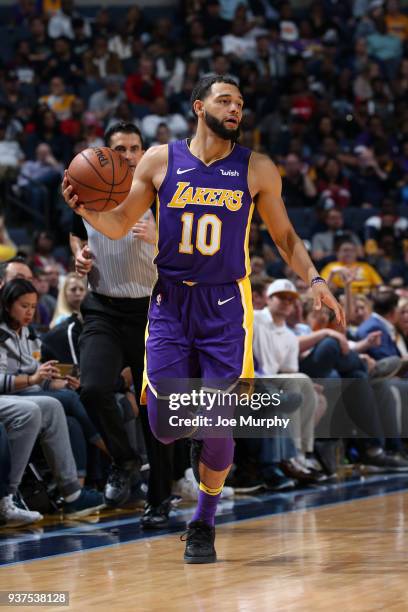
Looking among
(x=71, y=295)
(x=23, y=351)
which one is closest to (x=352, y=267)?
(x=71, y=295)

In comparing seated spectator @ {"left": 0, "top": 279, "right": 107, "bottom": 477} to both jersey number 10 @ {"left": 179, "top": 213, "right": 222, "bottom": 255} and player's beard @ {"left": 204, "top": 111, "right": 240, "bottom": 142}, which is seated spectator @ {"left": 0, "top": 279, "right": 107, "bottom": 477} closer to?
jersey number 10 @ {"left": 179, "top": 213, "right": 222, "bottom": 255}

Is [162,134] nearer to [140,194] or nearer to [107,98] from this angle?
[107,98]

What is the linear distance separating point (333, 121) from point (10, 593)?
526 inches

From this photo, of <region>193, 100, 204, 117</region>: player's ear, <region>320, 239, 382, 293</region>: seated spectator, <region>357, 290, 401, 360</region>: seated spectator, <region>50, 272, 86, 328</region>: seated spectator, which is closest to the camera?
<region>193, 100, 204, 117</region>: player's ear

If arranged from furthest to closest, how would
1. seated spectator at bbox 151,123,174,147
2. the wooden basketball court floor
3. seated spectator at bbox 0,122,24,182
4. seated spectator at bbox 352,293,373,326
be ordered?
seated spectator at bbox 151,123,174,147 < seated spectator at bbox 0,122,24,182 < seated spectator at bbox 352,293,373,326 < the wooden basketball court floor

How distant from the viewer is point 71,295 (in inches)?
325

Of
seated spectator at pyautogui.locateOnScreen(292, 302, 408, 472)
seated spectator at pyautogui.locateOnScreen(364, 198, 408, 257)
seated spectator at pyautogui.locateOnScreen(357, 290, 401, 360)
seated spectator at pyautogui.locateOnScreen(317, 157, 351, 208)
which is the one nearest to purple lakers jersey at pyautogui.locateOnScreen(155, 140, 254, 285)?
seated spectator at pyautogui.locateOnScreen(292, 302, 408, 472)

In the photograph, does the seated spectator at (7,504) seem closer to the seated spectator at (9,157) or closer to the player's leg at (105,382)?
the player's leg at (105,382)

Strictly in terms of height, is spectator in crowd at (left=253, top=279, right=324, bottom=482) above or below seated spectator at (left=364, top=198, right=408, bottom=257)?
Result: below

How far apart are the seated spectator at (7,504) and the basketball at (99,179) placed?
5.13ft

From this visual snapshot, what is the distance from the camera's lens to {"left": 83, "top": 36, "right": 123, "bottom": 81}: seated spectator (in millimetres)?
16156

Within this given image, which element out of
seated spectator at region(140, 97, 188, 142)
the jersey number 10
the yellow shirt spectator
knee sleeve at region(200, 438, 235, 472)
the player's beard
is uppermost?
→ the yellow shirt spectator

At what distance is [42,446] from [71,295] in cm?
178

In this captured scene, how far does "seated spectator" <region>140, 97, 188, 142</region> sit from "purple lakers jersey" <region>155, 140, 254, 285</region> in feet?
33.5
